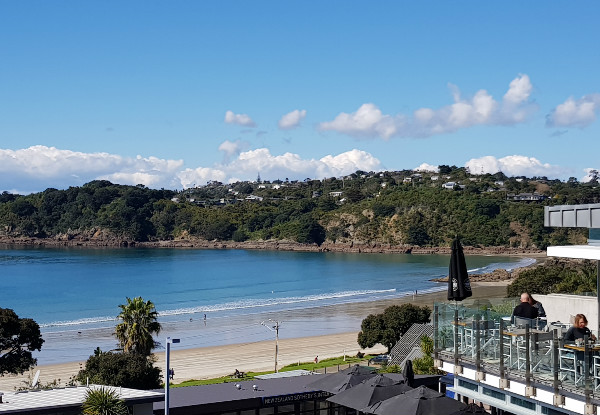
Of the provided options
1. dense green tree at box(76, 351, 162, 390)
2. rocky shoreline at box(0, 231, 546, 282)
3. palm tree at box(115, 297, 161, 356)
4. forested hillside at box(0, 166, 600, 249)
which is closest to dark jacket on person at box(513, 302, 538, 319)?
dense green tree at box(76, 351, 162, 390)

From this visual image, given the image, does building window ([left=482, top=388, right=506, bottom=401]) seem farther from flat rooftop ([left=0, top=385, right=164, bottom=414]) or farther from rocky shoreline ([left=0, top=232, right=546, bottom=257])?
rocky shoreline ([left=0, top=232, right=546, bottom=257])

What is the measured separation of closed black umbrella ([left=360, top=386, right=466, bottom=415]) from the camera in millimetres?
10969

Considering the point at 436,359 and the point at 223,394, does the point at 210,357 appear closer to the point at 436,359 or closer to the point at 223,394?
the point at 223,394

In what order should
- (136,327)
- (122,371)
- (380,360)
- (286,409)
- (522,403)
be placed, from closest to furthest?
(522,403) → (286,409) → (122,371) → (136,327) → (380,360)

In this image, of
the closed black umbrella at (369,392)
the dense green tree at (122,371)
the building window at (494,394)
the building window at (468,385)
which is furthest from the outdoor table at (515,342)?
the dense green tree at (122,371)

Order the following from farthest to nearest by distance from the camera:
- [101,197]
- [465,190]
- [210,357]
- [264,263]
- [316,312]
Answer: [101,197], [465,190], [264,263], [316,312], [210,357]

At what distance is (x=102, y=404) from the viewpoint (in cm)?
1290

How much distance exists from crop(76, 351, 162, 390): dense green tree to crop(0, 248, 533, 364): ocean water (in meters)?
20.8

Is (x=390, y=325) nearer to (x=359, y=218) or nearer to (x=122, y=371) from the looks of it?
(x=122, y=371)

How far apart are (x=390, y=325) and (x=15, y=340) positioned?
55.1 ft

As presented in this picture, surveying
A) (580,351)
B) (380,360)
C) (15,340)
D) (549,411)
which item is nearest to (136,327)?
(15,340)

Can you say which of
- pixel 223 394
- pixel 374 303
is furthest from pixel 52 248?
pixel 223 394

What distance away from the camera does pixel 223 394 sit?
16016 mm

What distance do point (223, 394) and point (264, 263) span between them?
124 metres
